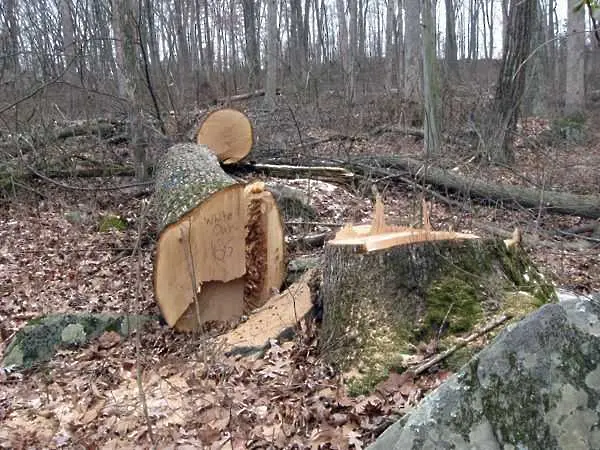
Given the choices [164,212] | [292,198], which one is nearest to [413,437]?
[164,212]

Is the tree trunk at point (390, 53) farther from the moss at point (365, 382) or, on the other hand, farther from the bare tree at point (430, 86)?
the moss at point (365, 382)

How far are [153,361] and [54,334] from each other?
1154mm

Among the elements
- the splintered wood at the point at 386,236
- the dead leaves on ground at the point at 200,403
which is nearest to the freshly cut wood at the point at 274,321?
the dead leaves on ground at the point at 200,403

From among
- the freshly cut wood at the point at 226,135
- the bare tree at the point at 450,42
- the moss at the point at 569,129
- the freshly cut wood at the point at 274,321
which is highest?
the bare tree at the point at 450,42

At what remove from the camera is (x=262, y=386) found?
12.5 ft

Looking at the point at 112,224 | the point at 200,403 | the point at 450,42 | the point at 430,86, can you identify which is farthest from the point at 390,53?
the point at 200,403

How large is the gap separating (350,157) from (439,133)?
153 centimetres

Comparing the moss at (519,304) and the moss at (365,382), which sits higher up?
the moss at (519,304)

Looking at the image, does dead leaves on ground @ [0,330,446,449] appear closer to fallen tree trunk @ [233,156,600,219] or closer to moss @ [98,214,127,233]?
moss @ [98,214,127,233]

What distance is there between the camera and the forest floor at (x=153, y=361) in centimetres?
328

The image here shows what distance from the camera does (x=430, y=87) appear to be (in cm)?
933

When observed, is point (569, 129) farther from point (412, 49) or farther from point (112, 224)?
point (112, 224)

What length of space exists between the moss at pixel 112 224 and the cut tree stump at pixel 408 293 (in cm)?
446

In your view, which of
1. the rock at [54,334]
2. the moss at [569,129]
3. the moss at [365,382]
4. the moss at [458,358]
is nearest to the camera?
the moss at [458,358]
